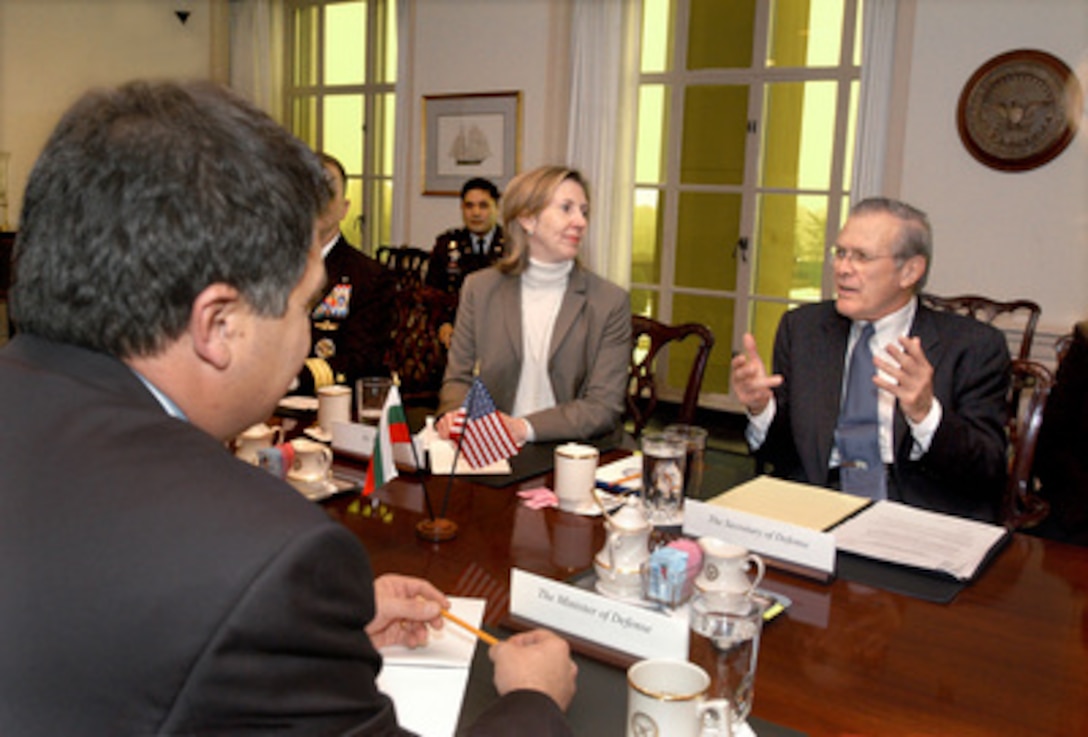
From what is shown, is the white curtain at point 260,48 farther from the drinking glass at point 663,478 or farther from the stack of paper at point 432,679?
the stack of paper at point 432,679

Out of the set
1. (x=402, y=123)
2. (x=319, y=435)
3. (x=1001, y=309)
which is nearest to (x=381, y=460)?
(x=319, y=435)

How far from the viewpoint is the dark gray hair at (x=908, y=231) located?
2.40 meters

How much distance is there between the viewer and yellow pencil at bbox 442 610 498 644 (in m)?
1.24

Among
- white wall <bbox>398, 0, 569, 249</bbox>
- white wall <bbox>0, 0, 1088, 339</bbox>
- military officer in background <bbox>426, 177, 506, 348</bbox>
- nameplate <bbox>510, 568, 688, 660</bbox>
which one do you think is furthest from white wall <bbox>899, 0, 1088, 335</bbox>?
nameplate <bbox>510, 568, 688, 660</bbox>

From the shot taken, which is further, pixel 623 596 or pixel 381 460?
pixel 381 460

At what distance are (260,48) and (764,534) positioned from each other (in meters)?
8.16

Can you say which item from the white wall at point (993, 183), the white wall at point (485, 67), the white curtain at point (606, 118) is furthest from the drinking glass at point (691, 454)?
the white wall at point (485, 67)

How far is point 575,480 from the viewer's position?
1.85 meters

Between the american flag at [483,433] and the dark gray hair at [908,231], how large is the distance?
116 centimetres

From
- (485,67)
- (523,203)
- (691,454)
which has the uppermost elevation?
(485,67)

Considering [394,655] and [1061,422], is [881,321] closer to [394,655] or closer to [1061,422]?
[1061,422]

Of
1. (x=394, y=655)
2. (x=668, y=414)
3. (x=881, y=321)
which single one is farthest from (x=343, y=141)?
(x=394, y=655)

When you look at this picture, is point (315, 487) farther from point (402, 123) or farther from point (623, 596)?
point (402, 123)

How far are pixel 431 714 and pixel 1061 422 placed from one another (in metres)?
1.88
